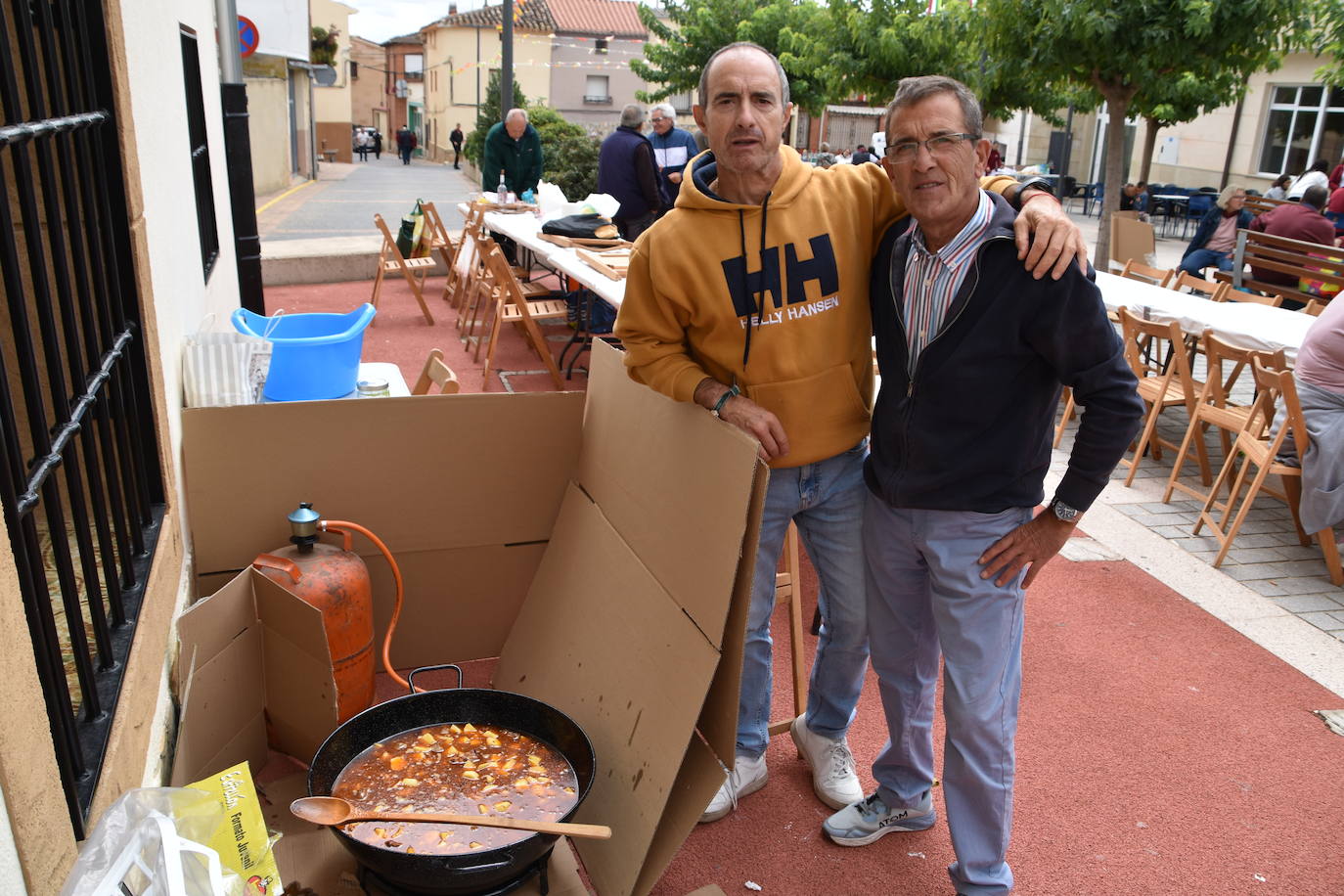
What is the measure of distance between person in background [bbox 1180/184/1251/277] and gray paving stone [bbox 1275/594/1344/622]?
577 cm

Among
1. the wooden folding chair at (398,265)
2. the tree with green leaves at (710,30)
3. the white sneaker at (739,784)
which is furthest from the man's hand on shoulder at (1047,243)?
the tree with green leaves at (710,30)

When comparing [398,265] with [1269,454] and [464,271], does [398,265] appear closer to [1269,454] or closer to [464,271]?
[464,271]

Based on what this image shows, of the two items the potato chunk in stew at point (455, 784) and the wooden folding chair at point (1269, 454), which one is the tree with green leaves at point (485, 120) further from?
the potato chunk in stew at point (455, 784)

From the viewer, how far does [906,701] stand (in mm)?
2559

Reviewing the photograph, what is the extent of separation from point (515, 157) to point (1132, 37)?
637 centimetres

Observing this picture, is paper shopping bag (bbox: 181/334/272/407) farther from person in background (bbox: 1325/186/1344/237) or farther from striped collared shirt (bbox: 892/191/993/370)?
person in background (bbox: 1325/186/1344/237)

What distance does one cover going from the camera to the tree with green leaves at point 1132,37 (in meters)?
8.48

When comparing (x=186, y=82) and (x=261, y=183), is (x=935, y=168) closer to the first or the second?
(x=186, y=82)

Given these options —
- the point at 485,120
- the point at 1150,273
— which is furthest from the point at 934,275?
the point at 485,120

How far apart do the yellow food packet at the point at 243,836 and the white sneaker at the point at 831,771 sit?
161 centimetres

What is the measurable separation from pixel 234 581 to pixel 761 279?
165 cm

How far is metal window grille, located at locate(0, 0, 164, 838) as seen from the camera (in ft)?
4.99

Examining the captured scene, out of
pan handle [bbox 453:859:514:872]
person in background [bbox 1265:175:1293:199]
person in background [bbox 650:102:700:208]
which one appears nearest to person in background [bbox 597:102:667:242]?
person in background [bbox 650:102:700:208]

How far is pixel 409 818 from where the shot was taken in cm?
207
